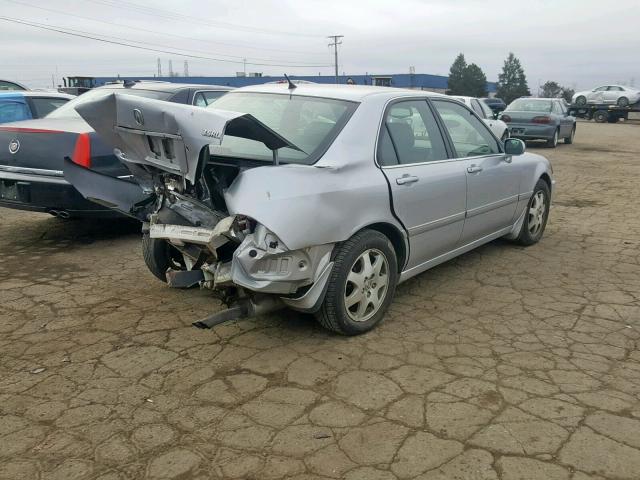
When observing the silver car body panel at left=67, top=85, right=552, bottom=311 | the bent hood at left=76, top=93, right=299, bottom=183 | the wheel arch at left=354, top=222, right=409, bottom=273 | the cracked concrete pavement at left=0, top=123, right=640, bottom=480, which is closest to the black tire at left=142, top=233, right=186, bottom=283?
the cracked concrete pavement at left=0, top=123, right=640, bottom=480

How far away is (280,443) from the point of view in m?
2.65

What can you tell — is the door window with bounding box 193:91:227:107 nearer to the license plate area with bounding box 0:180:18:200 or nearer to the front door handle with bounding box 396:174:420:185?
the license plate area with bounding box 0:180:18:200

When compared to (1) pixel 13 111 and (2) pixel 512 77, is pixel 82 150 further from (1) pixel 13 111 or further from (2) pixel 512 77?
(2) pixel 512 77

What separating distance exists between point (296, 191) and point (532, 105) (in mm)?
16415

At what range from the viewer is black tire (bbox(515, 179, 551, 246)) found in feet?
19.3

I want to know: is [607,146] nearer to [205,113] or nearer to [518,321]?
[518,321]

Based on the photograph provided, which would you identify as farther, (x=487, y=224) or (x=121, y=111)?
(x=487, y=224)

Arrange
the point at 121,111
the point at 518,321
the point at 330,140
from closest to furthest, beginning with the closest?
the point at 121,111
the point at 330,140
the point at 518,321

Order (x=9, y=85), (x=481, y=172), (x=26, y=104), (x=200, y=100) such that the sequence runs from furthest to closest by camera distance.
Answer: (x=9, y=85), (x=26, y=104), (x=200, y=100), (x=481, y=172)

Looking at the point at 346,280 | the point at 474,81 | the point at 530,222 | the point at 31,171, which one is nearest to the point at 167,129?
the point at 346,280

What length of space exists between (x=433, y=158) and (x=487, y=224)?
3.62ft

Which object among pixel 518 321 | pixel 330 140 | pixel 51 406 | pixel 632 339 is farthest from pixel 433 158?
pixel 51 406

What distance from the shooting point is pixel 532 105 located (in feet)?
57.9

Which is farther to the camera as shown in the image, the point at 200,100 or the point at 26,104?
the point at 26,104
